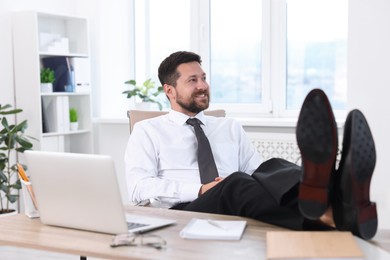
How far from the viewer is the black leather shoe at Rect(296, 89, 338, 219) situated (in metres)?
1.56

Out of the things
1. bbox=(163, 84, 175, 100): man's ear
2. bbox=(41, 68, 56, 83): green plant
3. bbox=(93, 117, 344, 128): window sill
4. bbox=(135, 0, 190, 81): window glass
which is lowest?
bbox=(93, 117, 344, 128): window sill

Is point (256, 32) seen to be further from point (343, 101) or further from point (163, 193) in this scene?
point (163, 193)

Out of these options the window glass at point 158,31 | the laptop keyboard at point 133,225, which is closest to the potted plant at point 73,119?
the window glass at point 158,31

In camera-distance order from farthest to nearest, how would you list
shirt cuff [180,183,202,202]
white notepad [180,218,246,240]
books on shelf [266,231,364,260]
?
shirt cuff [180,183,202,202] → white notepad [180,218,246,240] → books on shelf [266,231,364,260]

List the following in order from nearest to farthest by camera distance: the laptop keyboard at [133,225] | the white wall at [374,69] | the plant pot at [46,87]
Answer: the laptop keyboard at [133,225], the white wall at [374,69], the plant pot at [46,87]

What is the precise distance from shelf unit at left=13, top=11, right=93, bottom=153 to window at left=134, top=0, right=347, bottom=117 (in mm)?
558

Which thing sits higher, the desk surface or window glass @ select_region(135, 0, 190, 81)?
window glass @ select_region(135, 0, 190, 81)

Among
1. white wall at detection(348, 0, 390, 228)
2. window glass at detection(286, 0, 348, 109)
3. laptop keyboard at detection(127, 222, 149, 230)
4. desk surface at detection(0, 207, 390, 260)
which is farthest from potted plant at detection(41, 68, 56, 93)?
laptop keyboard at detection(127, 222, 149, 230)

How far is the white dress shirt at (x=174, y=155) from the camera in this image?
2.53 m

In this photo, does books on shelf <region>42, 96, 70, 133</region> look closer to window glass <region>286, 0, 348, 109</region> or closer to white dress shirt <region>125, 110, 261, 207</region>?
window glass <region>286, 0, 348, 109</region>

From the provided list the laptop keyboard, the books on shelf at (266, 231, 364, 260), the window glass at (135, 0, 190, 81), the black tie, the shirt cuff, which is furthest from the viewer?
the window glass at (135, 0, 190, 81)

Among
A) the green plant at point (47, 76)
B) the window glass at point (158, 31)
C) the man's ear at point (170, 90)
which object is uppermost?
the window glass at point (158, 31)

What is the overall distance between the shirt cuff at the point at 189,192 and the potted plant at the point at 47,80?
222cm

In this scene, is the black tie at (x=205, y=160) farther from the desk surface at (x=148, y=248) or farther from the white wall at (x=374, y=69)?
the white wall at (x=374, y=69)
